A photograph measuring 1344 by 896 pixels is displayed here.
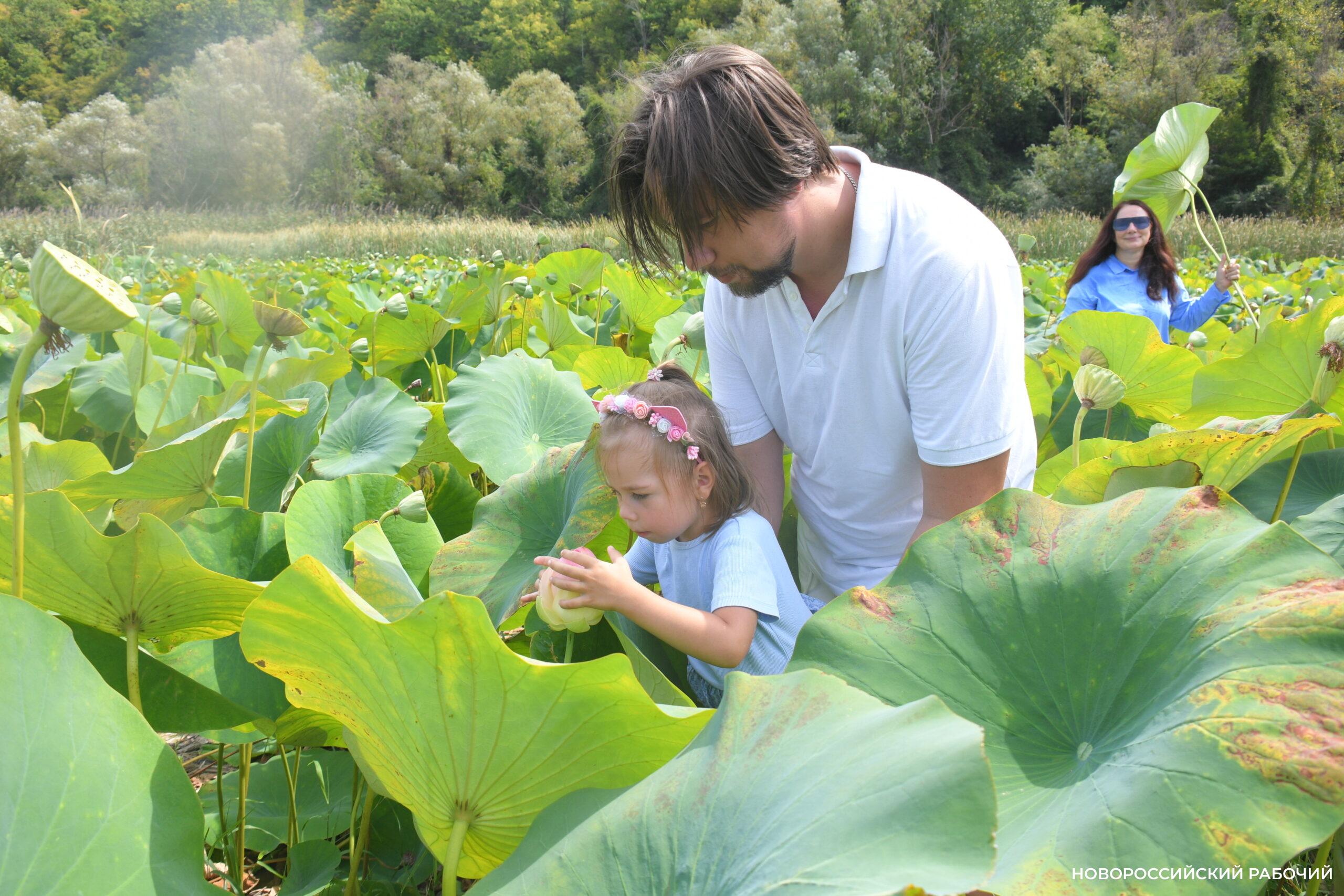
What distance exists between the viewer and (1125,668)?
0.70 meters

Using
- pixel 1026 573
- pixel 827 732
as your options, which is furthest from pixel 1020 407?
pixel 827 732

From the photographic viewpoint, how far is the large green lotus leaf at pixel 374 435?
1.50m

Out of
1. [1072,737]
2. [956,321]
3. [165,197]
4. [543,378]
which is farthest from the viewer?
[165,197]

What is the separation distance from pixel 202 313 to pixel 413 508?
1071 millimetres

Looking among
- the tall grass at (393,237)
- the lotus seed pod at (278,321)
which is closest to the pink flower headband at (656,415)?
the lotus seed pod at (278,321)

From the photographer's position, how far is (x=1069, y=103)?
29.5 metres

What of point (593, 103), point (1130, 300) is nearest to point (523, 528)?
point (1130, 300)

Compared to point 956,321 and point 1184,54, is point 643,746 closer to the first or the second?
point 956,321

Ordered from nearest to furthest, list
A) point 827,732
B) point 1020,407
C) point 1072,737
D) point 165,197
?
point 827,732, point 1072,737, point 1020,407, point 165,197

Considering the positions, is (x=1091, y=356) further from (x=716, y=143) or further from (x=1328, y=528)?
(x=716, y=143)

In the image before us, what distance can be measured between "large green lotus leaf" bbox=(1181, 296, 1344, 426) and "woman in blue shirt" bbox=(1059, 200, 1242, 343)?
191 cm

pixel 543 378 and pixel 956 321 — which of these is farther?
pixel 543 378

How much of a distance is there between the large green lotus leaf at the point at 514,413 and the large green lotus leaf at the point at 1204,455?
837 mm

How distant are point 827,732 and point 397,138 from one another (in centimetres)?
3252
